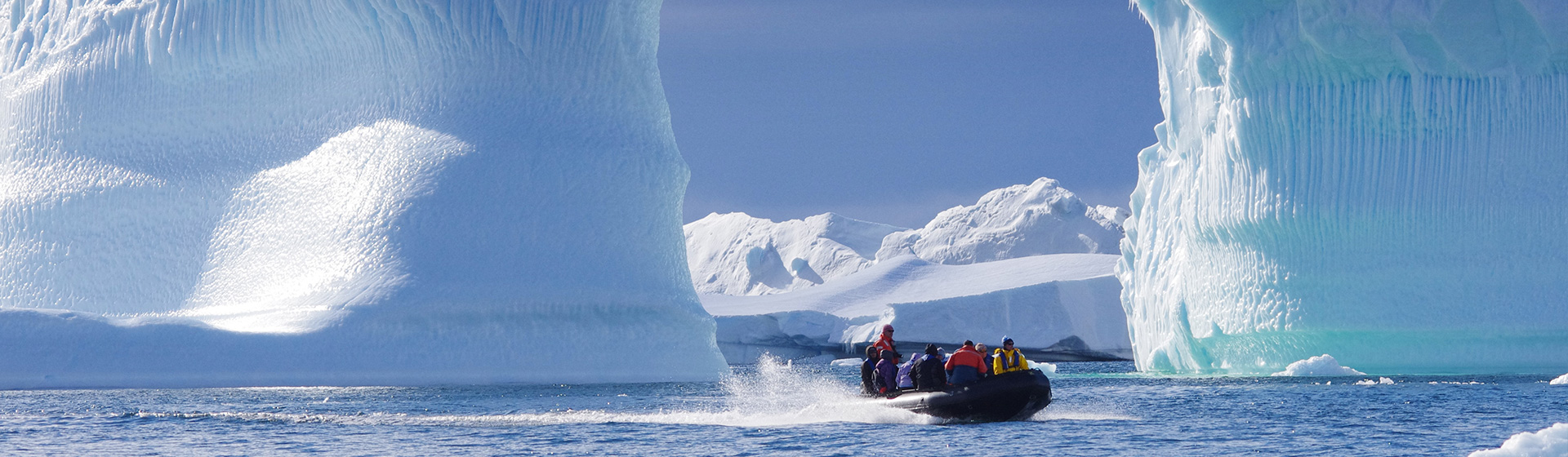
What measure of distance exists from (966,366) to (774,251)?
71.3 meters

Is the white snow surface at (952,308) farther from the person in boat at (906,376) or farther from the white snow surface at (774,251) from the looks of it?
the white snow surface at (774,251)

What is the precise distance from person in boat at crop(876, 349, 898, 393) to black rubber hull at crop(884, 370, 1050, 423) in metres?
0.46

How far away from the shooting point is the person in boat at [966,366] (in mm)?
14781

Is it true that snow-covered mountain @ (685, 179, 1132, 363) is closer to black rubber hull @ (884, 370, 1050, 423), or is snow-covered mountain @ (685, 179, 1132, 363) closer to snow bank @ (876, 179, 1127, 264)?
snow bank @ (876, 179, 1127, 264)

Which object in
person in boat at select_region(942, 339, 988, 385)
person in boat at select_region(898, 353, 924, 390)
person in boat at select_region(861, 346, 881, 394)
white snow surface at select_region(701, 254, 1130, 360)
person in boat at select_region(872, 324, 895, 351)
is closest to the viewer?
person in boat at select_region(942, 339, 988, 385)

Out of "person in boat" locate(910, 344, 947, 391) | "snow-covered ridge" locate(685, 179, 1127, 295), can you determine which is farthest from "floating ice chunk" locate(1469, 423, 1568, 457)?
"snow-covered ridge" locate(685, 179, 1127, 295)

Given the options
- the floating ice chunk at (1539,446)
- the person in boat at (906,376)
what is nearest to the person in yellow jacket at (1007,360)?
the person in boat at (906,376)

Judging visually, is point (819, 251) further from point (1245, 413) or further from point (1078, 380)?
point (1245, 413)

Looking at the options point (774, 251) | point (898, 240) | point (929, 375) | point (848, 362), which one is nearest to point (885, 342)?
point (929, 375)

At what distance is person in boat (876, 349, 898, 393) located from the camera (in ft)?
51.3

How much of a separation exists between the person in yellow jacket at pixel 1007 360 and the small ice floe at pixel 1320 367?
33.0ft

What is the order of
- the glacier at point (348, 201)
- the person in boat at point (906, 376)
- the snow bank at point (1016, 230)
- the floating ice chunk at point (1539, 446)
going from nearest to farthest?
the floating ice chunk at point (1539, 446)
the person in boat at point (906, 376)
the glacier at point (348, 201)
the snow bank at point (1016, 230)

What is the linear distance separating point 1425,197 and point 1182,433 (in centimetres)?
1036

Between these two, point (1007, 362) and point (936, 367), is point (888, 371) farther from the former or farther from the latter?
point (1007, 362)
